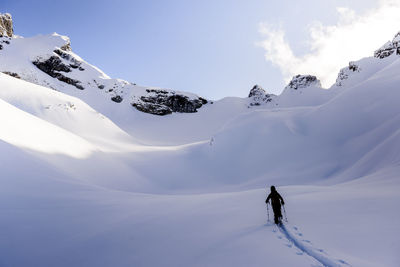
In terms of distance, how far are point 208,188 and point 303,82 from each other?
70.7 metres

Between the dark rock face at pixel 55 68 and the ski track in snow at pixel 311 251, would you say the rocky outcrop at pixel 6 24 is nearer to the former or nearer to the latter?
the dark rock face at pixel 55 68

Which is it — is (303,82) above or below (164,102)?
above

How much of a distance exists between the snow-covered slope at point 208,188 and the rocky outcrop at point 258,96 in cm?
4073

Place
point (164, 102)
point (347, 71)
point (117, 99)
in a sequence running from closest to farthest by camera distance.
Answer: point (117, 99)
point (164, 102)
point (347, 71)

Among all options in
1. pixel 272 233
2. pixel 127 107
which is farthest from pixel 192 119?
pixel 272 233

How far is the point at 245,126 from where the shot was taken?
26094 mm

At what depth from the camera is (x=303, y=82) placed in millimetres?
74875

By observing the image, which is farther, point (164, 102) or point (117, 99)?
point (164, 102)

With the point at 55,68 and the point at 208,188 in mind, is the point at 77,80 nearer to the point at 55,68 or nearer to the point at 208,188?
the point at 55,68

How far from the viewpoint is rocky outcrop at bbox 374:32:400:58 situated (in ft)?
193

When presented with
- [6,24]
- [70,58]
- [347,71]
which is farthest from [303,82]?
[6,24]

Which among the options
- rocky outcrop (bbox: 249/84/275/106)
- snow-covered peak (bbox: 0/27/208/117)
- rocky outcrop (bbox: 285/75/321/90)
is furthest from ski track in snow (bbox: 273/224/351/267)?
rocky outcrop (bbox: 285/75/321/90)

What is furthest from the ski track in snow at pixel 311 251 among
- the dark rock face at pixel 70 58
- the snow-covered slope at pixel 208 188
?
the dark rock face at pixel 70 58

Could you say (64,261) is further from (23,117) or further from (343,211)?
(23,117)
